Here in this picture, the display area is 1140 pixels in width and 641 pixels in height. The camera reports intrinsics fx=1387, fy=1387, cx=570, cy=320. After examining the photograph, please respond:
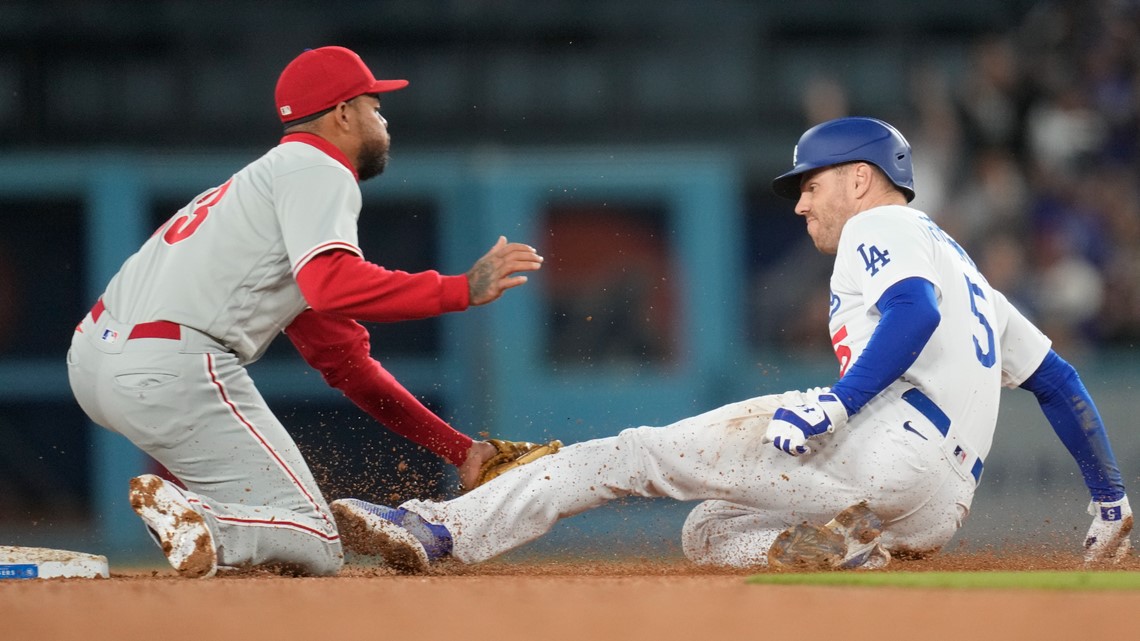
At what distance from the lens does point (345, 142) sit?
14.1 feet

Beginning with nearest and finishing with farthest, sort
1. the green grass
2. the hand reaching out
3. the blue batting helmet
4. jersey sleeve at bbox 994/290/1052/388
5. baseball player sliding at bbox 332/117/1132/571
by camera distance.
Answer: the green grass, baseball player sliding at bbox 332/117/1132/571, the hand reaching out, the blue batting helmet, jersey sleeve at bbox 994/290/1052/388

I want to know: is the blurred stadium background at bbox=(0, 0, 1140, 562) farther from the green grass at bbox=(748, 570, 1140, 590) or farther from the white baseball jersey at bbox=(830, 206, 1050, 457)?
the green grass at bbox=(748, 570, 1140, 590)

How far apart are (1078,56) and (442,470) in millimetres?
5474

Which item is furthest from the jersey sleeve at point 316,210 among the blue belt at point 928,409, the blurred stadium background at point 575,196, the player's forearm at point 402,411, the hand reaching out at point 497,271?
the blurred stadium background at point 575,196

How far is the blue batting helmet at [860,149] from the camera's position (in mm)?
4227

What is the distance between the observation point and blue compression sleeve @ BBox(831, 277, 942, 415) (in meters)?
3.75

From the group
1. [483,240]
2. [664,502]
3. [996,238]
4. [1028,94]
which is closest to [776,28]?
[1028,94]

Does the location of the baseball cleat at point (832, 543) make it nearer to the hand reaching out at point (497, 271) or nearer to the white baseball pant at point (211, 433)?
the hand reaching out at point (497, 271)

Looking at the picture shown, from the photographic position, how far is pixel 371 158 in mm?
4367

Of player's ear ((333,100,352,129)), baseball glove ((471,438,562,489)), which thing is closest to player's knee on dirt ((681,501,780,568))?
baseball glove ((471,438,562,489))

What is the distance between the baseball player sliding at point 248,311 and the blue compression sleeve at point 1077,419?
5.50ft

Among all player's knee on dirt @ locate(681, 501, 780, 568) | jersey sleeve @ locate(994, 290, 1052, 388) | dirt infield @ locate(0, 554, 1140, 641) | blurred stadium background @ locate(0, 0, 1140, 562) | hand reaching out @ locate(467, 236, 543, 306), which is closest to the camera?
dirt infield @ locate(0, 554, 1140, 641)

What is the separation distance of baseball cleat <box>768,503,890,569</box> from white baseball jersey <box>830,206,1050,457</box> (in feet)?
1.25

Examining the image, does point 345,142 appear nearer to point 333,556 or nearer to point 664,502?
point 333,556
